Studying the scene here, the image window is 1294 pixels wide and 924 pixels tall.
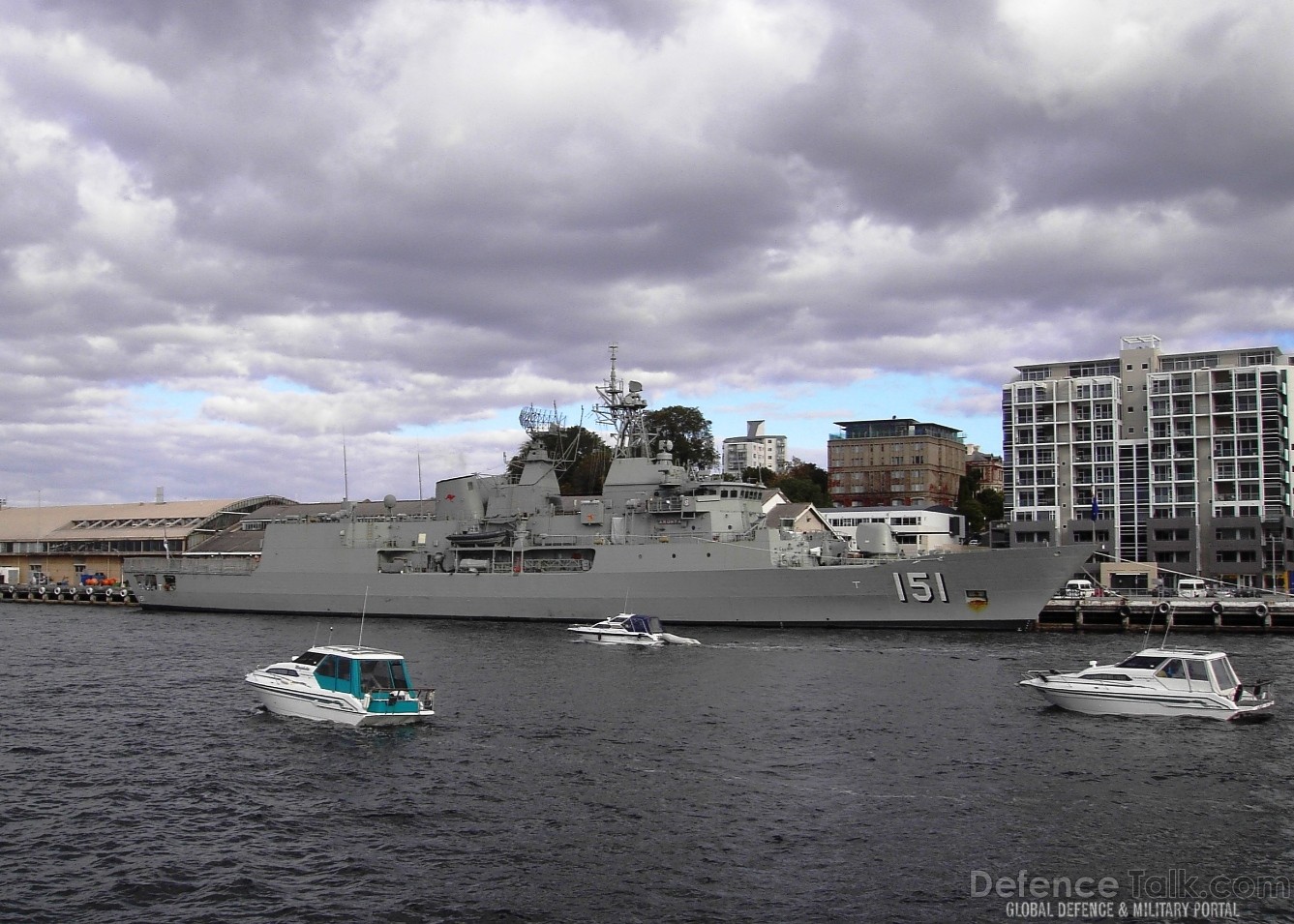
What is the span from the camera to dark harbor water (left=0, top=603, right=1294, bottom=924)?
36.7 feet

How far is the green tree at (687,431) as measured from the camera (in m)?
77.9

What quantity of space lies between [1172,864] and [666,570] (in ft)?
85.3

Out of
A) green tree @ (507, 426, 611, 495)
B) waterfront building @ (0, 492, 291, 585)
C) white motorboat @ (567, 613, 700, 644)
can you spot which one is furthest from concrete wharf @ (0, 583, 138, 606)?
white motorboat @ (567, 613, 700, 644)

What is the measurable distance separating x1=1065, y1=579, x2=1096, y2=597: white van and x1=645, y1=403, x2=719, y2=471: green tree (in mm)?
33703

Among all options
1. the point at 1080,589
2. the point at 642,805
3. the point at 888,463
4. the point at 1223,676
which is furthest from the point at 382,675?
the point at 888,463

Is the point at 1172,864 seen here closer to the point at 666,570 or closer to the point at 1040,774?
the point at 1040,774

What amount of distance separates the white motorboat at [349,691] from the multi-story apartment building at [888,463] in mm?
83203

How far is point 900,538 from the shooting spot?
230 feet

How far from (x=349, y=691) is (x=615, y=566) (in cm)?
2001

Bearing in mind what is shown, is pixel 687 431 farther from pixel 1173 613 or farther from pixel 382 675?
pixel 382 675

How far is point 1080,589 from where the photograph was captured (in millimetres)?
45438

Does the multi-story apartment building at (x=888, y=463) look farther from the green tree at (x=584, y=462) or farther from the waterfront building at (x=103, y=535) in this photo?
the waterfront building at (x=103, y=535)

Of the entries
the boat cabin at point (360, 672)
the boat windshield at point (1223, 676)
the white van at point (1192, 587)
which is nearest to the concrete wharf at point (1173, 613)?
the white van at point (1192, 587)

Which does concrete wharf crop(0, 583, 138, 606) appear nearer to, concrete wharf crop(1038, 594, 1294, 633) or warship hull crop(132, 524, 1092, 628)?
warship hull crop(132, 524, 1092, 628)
